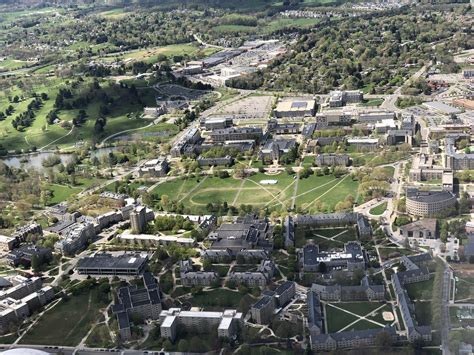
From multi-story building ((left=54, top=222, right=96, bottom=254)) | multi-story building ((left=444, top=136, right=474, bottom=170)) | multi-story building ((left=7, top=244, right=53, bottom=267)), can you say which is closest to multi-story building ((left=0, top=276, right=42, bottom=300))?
multi-story building ((left=7, top=244, right=53, bottom=267))

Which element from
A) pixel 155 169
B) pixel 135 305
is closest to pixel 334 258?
pixel 135 305

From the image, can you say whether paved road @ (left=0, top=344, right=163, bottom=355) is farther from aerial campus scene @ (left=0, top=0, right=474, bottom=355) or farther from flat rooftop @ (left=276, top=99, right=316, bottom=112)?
flat rooftop @ (left=276, top=99, right=316, bottom=112)

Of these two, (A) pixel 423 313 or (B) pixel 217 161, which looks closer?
(A) pixel 423 313

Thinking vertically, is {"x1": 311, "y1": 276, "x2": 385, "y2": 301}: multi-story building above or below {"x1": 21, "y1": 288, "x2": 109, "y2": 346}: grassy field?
above

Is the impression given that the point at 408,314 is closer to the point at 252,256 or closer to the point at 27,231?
the point at 252,256

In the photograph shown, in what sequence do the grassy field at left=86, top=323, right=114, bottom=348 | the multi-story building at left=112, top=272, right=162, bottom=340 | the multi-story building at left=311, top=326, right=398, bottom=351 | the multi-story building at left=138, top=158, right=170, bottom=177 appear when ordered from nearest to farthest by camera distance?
the multi-story building at left=311, top=326, right=398, bottom=351
the grassy field at left=86, top=323, right=114, bottom=348
the multi-story building at left=112, top=272, right=162, bottom=340
the multi-story building at left=138, top=158, right=170, bottom=177

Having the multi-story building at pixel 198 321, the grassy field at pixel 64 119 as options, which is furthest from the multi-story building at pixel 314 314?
the grassy field at pixel 64 119

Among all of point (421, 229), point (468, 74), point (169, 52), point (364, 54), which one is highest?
point (364, 54)

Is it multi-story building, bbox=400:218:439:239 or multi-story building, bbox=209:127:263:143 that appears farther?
multi-story building, bbox=209:127:263:143
